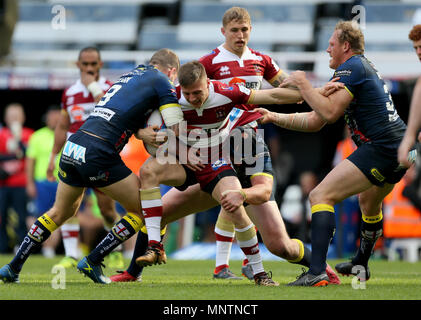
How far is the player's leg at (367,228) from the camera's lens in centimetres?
655

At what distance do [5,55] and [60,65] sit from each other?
1.12m

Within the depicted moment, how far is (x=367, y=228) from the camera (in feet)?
22.3

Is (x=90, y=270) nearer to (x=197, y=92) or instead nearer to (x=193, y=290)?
(x=193, y=290)

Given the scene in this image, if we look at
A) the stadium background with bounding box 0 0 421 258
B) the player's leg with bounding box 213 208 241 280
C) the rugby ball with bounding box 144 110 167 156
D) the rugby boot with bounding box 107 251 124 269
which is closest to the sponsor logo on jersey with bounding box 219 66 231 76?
the rugby ball with bounding box 144 110 167 156

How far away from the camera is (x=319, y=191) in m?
5.97

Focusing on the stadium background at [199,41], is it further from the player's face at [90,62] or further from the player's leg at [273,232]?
the player's leg at [273,232]

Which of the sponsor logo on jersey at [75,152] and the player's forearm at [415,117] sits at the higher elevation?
the player's forearm at [415,117]

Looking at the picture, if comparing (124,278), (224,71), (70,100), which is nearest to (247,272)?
(124,278)

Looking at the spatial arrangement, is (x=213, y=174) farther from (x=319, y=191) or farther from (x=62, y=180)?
(x=62, y=180)

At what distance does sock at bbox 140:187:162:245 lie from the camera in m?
5.98

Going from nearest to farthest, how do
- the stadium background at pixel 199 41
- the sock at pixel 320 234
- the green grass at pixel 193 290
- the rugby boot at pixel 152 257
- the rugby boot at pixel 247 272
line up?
the green grass at pixel 193 290, the rugby boot at pixel 152 257, the sock at pixel 320 234, the rugby boot at pixel 247 272, the stadium background at pixel 199 41

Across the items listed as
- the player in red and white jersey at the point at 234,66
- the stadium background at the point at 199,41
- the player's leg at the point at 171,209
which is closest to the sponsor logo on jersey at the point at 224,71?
the player in red and white jersey at the point at 234,66

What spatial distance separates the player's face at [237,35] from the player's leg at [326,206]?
1.72 meters
